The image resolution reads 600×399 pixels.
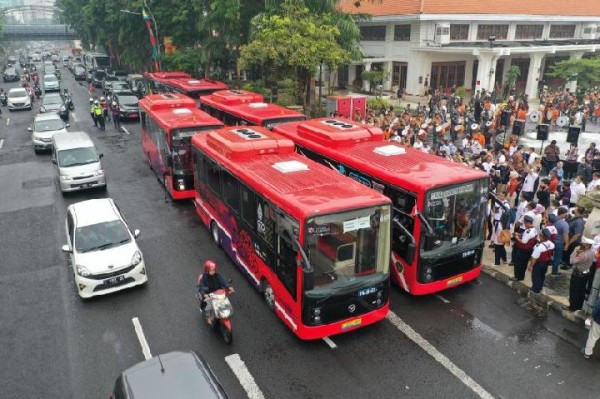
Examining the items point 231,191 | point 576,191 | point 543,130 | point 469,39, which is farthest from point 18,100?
point 576,191

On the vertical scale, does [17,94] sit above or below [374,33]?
below

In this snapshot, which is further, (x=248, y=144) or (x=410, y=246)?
(x=248, y=144)

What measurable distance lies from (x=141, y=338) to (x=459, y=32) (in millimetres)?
37691

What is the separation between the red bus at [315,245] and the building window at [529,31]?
39628mm

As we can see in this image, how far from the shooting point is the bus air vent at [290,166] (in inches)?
425

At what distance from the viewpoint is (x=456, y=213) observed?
408 inches

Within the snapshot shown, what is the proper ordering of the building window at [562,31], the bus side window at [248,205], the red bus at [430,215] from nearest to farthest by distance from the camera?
1. the red bus at [430,215]
2. the bus side window at [248,205]
3. the building window at [562,31]

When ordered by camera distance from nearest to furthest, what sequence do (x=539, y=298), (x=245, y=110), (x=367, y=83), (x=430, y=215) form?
(x=430, y=215) < (x=539, y=298) < (x=245, y=110) < (x=367, y=83)

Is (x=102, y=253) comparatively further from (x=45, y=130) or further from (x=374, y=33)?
(x=374, y=33)

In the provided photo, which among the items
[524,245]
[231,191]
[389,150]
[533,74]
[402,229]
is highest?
[533,74]

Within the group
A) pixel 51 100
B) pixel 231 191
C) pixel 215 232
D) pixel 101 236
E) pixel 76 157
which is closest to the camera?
pixel 101 236

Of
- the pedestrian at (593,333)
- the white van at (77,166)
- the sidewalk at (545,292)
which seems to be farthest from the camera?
the white van at (77,166)

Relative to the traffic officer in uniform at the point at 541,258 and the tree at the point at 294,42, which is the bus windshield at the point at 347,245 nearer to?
the traffic officer in uniform at the point at 541,258

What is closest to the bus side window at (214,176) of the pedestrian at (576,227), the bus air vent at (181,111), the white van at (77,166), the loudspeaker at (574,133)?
the bus air vent at (181,111)
